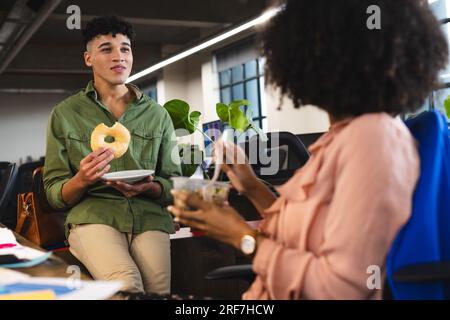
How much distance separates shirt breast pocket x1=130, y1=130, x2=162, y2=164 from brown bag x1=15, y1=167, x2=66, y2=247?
0.52 m

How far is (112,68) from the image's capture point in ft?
7.18

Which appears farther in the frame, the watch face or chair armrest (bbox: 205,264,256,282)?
chair armrest (bbox: 205,264,256,282)

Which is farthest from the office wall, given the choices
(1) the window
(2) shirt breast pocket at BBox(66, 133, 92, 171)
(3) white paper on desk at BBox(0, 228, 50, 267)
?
(3) white paper on desk at BBox(0, 228, 50, 267)

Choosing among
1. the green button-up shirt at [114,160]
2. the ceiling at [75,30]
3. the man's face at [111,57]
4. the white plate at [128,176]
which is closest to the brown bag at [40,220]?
the green button-up shirt at [114,160]

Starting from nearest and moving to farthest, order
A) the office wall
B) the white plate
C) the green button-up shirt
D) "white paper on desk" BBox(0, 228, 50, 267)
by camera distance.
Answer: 1. "white paper on desk" BBox(0, 228, 50, 267)
2. the white plate
3. the green button-up shirt
4. the office wall

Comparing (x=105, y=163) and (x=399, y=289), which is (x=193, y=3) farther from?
(x=399, y=289)

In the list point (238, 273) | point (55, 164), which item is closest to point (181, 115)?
point (55, 164)

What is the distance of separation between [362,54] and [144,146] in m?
1.35

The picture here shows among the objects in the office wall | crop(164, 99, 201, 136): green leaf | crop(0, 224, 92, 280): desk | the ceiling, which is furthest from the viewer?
the office wall

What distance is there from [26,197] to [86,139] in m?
0.55

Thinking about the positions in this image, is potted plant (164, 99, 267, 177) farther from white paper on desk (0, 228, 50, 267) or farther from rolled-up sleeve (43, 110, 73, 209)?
white paper on desk (0, 228, 50, 267)

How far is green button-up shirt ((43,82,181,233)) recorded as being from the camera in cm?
205

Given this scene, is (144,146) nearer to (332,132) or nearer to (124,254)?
(124,254)

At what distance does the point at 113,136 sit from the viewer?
2035 mm
